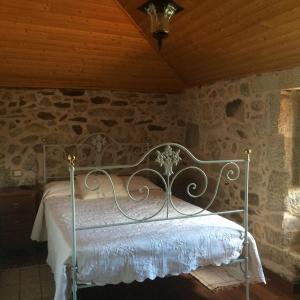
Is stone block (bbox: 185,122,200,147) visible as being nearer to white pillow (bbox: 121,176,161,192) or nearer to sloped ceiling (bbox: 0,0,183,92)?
sloped ceiling (bbox: 0,0,183,92)

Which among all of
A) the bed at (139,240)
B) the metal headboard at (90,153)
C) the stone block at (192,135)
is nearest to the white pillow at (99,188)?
the bed at (139,240)

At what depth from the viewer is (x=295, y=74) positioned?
10.1ft

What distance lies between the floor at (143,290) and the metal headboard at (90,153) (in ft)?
4.57

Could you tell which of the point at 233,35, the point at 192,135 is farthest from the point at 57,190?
the point at 233,35

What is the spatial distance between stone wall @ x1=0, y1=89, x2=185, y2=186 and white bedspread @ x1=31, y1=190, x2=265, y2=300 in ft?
5.15

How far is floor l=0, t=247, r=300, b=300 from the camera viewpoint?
3031 millimetres

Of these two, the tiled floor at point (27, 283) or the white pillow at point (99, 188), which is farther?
the white pillow at point (99, 188)

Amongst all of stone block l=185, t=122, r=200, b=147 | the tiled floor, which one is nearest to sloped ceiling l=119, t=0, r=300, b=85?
stone block l=185, t=122, r=200, b=147

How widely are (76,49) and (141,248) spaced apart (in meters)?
2.29

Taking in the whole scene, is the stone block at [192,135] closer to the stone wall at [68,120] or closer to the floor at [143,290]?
A: the stone wall at [68,120]

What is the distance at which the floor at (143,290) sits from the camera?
3031mm

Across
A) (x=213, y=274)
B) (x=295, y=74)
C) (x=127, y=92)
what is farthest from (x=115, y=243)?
(x=127, y=92)

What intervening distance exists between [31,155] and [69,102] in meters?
0.80

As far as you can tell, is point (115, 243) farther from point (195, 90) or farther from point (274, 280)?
point (195, 90)
